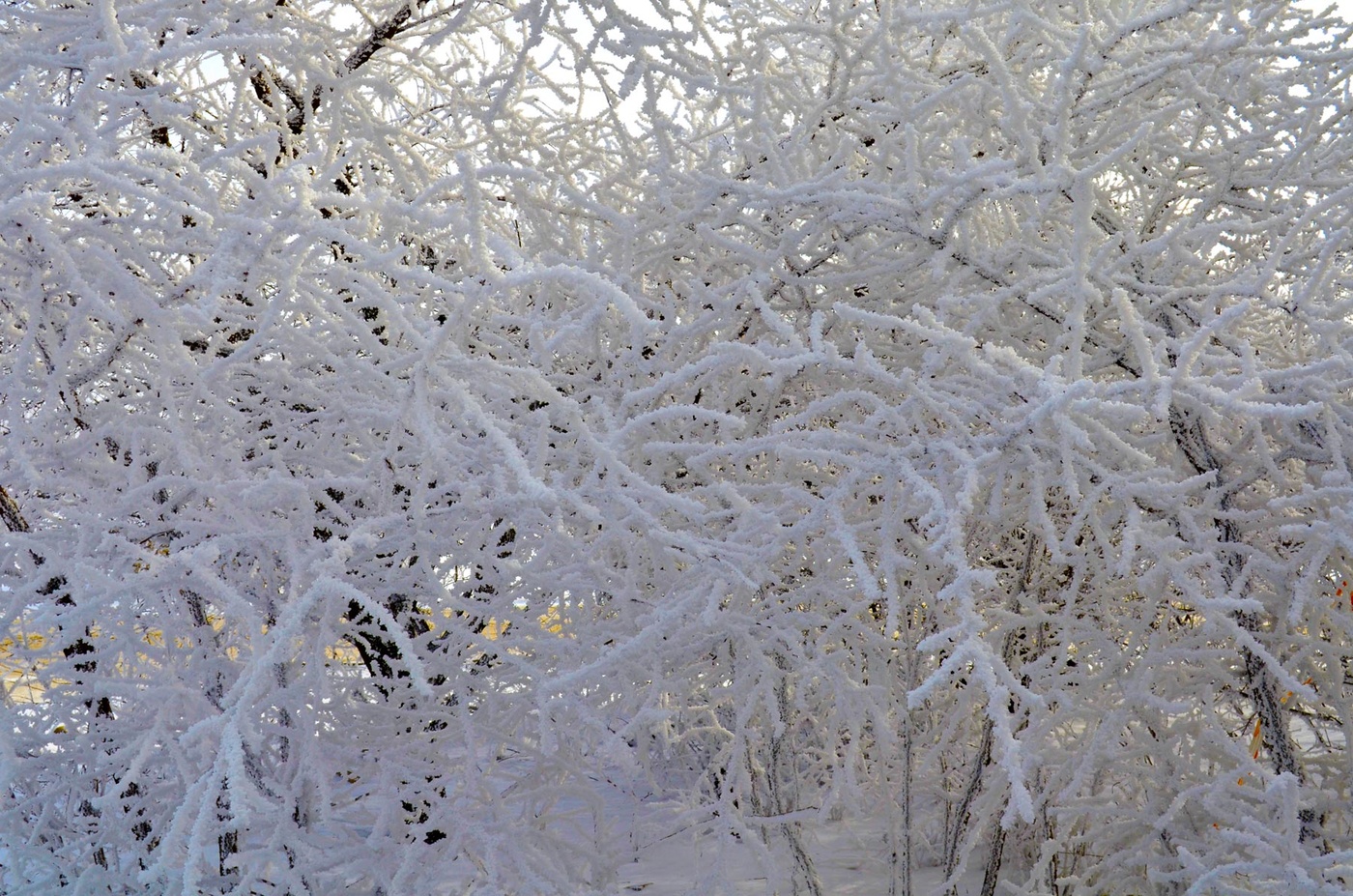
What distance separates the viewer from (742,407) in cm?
372

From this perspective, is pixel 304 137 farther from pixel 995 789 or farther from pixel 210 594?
pixel 995 789

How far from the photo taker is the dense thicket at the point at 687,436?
8.18 ft

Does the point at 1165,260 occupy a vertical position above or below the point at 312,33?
below

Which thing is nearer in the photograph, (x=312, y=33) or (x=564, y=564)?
(x=564, y=564)

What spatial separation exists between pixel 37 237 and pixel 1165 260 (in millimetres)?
2915

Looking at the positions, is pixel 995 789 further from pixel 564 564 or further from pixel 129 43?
pixel 129 43

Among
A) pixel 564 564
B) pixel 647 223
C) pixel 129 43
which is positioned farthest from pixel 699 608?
pixel 129 43

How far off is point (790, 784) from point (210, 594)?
125 inches

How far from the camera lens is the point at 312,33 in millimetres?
3848

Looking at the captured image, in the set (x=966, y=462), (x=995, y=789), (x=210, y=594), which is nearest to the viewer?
(x=966, y=462)

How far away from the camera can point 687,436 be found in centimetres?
350

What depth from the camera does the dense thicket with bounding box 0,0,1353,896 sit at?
249 cm

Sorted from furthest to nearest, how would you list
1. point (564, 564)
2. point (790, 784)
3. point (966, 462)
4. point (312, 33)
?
point (790, 784), point (312, 33), point (564, 564), point (966, 462)

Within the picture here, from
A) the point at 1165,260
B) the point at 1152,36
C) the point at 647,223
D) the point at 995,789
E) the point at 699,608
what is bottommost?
the point at 995,789
